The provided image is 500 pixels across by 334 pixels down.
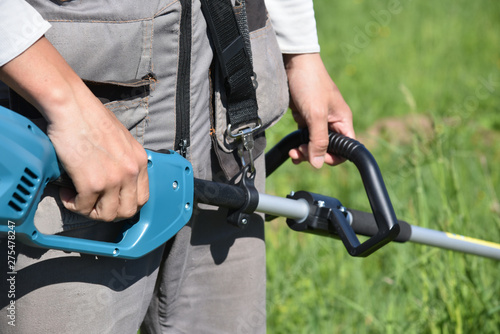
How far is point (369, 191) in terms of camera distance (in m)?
1.33

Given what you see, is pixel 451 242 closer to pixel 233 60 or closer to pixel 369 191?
pixel 369 191

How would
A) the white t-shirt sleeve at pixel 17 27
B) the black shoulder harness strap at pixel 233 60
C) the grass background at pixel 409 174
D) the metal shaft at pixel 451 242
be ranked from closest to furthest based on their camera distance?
the white t-shirt sleeve at pixel 17 27 → the black shoulder harness strap at pixel 233 60 → the metal shaft at pixel 451 242 → the grass background at pixel 409 174

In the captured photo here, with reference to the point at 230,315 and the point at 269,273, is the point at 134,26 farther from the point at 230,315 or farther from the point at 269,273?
the point at 269,273

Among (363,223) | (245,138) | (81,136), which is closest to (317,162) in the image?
(363,223)

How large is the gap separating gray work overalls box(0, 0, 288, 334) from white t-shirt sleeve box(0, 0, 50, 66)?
61 millimetres

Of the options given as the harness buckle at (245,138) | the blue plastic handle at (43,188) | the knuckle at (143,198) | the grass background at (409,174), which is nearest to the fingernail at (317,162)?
the harness buckle at (245,138)

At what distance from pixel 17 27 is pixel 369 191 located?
0.80 m

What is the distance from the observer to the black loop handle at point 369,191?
1258 millimetres

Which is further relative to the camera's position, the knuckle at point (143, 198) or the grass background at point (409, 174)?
the grass background at point (409, 174)

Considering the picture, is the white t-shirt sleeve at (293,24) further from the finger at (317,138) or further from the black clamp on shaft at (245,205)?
the black clamp on shaft at (245,205)

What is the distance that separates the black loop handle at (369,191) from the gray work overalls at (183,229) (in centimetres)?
19

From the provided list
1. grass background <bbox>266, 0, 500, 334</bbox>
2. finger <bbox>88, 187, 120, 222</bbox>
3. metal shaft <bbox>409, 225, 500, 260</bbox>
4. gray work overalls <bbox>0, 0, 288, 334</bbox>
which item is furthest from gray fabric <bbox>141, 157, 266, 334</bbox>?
grass background <bbox>266, 0, 500, 334</bbox>

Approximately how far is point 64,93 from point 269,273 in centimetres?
186

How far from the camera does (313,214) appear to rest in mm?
1373
